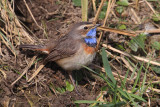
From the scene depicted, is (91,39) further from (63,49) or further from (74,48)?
(63,49)

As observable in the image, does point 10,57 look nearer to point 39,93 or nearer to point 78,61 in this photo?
point 39,93

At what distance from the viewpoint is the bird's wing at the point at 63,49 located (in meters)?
5.79

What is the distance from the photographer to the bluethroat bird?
5707 millimetres

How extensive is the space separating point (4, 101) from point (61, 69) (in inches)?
74.3

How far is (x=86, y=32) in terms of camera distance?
5.93 m

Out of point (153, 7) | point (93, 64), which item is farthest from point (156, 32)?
point (93, 64)

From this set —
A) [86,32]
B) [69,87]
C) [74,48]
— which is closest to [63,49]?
[74,48]

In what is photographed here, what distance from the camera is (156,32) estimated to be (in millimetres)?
7059

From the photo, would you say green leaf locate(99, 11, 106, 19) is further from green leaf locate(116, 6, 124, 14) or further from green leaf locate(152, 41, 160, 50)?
green leaf locate(152, 41, 160, 50)

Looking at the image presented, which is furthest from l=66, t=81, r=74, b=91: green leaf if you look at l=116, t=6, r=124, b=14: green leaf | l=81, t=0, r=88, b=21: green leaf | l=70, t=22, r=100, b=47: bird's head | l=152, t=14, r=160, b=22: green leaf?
l=152, t=14, r=160, b=22: green leaf

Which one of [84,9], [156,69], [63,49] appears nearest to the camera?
[63,49]

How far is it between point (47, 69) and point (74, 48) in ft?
3.37

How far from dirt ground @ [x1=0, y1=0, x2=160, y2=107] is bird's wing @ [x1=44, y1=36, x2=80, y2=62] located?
43cm

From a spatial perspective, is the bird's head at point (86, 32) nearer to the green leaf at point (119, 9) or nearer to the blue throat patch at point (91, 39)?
the blue throat patch at point (91, 39)
